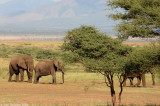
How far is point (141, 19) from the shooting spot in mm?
15586

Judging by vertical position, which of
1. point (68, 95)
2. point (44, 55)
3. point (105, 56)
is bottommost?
point (68, 95)

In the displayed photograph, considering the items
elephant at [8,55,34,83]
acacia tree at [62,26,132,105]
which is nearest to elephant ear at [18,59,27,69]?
elephant at [8,55,34,83]

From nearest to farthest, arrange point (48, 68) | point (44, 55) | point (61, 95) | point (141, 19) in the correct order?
point (141, 19) < point (61, 95) < point (48, 68) < point (44, 55)

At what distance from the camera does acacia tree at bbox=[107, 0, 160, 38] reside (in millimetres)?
15227

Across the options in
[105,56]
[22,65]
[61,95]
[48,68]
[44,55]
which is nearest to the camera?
[105,56]

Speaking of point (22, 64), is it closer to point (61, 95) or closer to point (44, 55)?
point (61, 95)

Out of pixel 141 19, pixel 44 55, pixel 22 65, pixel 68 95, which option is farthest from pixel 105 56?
pixel 44 55

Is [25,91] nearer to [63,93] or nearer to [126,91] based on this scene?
[63,93]

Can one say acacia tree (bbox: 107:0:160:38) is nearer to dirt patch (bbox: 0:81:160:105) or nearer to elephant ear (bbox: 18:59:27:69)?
dirt patch (bbox: 0:81:160:105)

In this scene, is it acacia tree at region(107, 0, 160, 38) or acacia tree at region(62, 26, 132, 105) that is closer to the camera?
acacia tree at region(107, 0, 160, 38)

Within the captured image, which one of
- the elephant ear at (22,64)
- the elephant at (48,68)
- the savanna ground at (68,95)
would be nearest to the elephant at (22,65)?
the elephant ear at (22,64)

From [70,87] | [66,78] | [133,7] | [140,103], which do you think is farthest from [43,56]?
[133,7]

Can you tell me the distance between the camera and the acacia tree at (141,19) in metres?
15.2

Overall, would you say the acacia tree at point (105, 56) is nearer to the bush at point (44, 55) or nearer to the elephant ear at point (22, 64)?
the elephant ear at point (22, 64)
